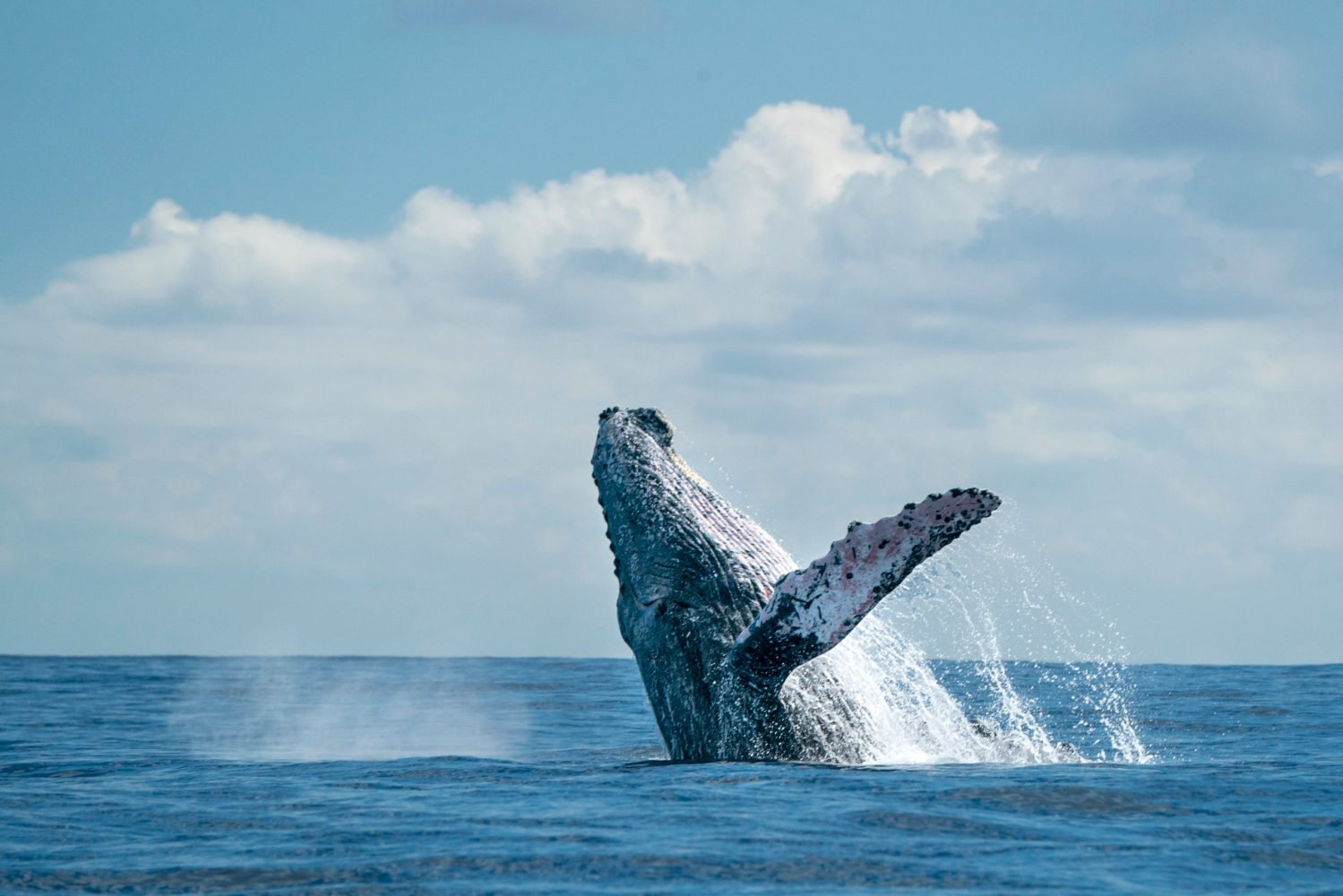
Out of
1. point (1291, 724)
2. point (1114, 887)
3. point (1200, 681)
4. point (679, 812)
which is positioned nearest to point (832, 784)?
point (679, 812)

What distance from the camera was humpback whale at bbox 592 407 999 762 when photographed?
935 centimetres

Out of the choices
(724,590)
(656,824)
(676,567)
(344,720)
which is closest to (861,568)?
(724,590)

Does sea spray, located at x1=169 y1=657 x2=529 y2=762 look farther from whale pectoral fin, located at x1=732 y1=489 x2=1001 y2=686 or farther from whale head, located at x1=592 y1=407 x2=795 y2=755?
whale pectoral fin, located at x1=732 y1=489 x2=1001 y2=686

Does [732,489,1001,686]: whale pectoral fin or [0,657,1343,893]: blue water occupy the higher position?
[732,489,1001,686]: whale pectoral fin

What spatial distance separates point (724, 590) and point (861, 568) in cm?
209

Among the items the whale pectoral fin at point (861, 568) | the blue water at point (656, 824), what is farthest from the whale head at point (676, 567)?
the whale pectoral fin at point (861, 568)

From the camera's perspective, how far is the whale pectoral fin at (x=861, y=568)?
921cm

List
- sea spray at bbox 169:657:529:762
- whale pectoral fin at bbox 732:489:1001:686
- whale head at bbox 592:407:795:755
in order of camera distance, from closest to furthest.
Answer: whale pectoral fin at bbox 732:489:1001:686 < whale head at bbox 592:407:795:755 < sea spray at bbox 169:657:529:762

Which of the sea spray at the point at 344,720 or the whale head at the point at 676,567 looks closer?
the whale head at the point at 676,567

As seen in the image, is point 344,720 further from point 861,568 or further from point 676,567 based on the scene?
point 861,568

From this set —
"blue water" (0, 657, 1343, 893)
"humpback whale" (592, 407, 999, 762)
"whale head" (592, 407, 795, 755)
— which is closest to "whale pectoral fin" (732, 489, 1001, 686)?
"humpback whale" (592, 407, 999, 762)

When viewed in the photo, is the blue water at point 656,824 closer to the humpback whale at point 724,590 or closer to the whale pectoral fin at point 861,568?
the humpback whale at point 724,590

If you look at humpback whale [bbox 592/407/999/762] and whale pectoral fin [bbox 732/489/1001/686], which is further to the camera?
humpback whale [bbox 592/407/999/762]

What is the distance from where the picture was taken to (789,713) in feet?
35.2
